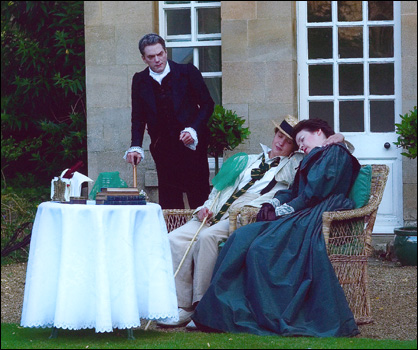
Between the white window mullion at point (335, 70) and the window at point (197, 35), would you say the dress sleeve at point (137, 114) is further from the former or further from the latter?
the white window mullion at point (335, 70)

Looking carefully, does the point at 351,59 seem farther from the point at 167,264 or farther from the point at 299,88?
the point at 167,264

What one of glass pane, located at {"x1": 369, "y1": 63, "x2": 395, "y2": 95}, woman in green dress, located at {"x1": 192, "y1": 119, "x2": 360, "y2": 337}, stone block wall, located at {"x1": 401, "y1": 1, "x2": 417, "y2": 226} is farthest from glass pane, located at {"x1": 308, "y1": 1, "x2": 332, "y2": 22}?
woman in green dress, located at {"x1": 192, "y1": 119, "x2": 360, "y2": 337}

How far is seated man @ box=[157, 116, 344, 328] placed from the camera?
557 centimetres

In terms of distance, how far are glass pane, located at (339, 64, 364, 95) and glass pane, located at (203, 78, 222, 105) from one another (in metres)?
1.18

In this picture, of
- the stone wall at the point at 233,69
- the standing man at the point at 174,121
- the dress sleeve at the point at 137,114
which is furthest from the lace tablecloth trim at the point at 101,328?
the stone wall at the point at 233,69

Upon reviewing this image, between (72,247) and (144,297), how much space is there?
48 cm

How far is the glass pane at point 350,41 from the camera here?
875 centimetres

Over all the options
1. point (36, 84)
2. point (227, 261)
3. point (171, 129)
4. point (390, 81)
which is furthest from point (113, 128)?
point (227, 261)

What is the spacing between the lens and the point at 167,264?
4.96m

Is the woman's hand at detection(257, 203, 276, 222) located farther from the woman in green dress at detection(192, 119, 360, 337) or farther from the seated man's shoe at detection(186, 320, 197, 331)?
the seated man's shoe at detection(186, 320, 197, 331)

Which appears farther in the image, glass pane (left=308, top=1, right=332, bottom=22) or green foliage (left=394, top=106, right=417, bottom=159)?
glass pane (left=308, top=1, right=332, bottom=22)

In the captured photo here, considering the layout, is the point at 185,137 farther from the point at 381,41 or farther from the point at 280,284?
the point at 381,41

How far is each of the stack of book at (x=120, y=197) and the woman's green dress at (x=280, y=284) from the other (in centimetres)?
71

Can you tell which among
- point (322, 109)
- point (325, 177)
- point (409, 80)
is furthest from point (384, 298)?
point (322, 109)
